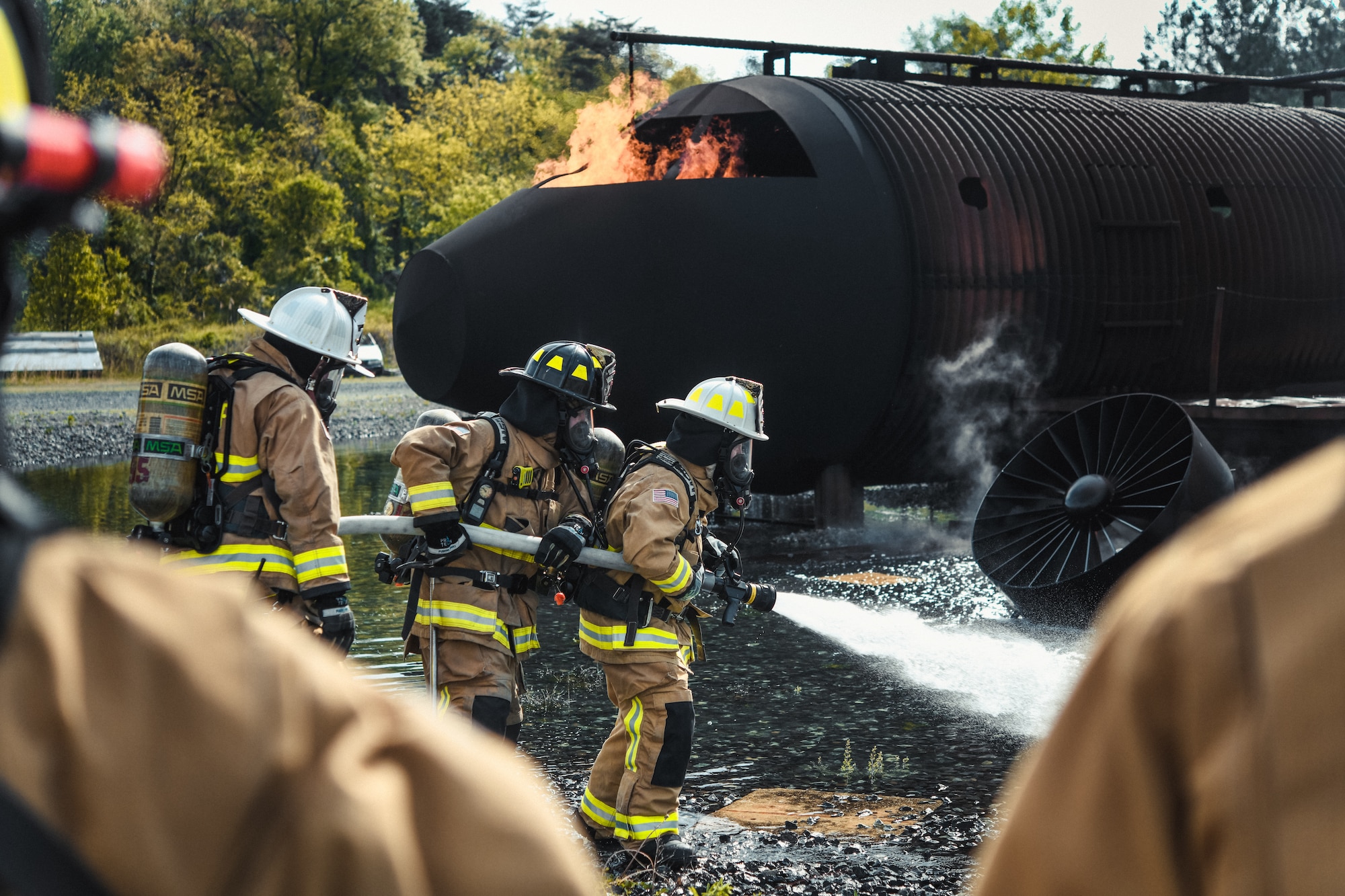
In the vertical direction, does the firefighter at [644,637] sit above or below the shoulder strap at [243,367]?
below

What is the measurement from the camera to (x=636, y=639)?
527 cm

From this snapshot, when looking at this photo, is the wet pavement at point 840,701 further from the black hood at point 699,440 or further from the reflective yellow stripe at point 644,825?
the black hood at point 699,440

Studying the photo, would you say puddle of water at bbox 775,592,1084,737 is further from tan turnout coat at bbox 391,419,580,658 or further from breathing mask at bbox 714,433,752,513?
tan turnout coat at bbox 391,419,580,658

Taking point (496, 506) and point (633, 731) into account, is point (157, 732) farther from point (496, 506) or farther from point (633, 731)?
point (496, 506)

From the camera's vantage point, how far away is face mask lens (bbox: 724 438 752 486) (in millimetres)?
5805

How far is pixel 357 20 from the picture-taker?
59.0m

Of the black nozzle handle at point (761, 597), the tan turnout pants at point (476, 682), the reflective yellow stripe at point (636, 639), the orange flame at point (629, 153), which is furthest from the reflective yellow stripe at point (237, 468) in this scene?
the orange flame at point (629, 153)

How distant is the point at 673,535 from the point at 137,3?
53.3 metres

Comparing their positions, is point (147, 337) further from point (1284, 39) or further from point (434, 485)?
point (1284, 39)

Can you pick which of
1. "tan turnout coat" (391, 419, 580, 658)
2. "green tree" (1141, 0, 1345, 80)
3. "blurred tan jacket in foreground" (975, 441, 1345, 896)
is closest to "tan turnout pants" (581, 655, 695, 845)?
"tan turnout coat" (391, 419, 580, 658)

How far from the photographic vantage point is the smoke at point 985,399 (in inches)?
410

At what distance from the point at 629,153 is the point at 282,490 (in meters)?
6.27

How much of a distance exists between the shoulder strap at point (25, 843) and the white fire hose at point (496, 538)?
449 cm

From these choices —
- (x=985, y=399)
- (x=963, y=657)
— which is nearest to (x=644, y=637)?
(x=963, y=657)
